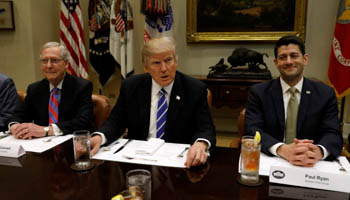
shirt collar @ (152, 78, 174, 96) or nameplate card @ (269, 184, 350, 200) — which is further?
shirt collar @ (152, 78, 174, 96)

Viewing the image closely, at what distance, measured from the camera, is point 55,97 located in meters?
2.08

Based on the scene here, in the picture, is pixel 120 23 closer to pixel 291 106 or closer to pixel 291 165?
pixel 291 106

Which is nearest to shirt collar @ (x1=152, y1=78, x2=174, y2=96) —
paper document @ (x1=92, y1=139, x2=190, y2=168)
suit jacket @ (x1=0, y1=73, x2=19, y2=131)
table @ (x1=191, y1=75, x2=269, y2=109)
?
paper document @ (x1=92, y1=139, x2=190, y2=168)

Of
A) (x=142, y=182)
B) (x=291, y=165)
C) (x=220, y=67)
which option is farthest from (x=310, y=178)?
(x=220, y=67)

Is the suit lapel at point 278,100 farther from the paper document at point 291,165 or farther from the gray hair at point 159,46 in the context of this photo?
the gray hair at point 159,46

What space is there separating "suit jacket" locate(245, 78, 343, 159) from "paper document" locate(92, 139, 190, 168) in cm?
51

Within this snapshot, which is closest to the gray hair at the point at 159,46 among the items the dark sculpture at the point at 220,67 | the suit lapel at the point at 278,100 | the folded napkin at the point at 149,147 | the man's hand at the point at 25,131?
the folded napkin at the point at 149,147

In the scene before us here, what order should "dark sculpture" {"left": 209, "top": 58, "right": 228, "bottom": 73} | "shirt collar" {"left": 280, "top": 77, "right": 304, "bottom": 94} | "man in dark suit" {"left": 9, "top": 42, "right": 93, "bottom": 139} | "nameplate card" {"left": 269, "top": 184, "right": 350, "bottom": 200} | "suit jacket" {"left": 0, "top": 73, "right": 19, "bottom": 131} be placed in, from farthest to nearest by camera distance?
"dark sculpture" {"left": 209, "top": 58, "right": 228, "bottom": 73}, "suit jacket" {"left": 0, "top": 73, "right": 19, "bottom": 131}, "man in dark suit" {"left": 9, "top": 42, "right": 93, "bottom": 139}, "shirt collar" {"left": 280, "top": 77, "right": 304, "bottom": 94}, "nameplate card" {"left": 269, "top": 184, "right": 350, "bottom": 200}

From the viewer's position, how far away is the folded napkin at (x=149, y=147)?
141cm

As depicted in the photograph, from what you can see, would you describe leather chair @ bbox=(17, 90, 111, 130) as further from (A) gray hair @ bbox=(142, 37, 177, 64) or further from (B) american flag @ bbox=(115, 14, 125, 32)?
(B) american flag @ bbox=(115, 14, 125, 32)

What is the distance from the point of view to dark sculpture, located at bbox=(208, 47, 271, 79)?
12.0 feet

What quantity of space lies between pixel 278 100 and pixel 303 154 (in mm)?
556

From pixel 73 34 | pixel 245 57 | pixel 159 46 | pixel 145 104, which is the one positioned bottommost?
pixel 145 104

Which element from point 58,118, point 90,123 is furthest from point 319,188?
point 58,118
